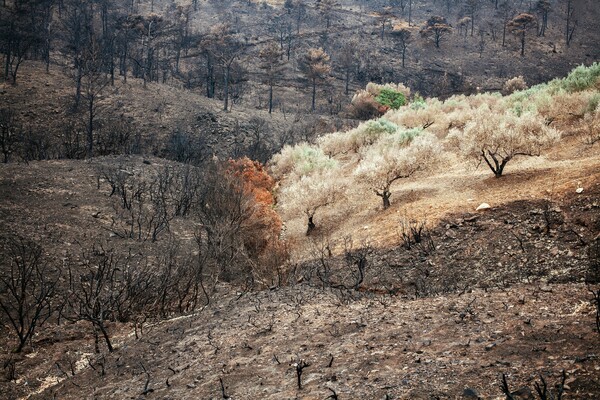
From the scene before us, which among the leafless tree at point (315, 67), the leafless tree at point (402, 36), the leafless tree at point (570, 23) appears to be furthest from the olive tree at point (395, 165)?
the leafless tree at point (570, 23)

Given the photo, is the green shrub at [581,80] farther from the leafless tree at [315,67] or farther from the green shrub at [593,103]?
the leafless tree at [315,67]

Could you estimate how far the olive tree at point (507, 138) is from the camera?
56.0 ft

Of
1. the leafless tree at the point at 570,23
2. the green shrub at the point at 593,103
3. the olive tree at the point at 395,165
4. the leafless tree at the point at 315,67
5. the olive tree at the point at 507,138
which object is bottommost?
the olive tree at the point at 395,165

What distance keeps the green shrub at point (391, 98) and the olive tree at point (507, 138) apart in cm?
3675

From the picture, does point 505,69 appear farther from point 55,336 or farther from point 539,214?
point 55,336

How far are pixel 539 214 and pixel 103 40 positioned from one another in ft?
229

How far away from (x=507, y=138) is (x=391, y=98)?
39.3 meters

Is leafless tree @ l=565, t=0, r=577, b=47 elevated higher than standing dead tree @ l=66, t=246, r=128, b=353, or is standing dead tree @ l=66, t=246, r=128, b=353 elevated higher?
leafless tree @ l=565, t=0, r=577, b=47

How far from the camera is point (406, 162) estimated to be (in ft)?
68.9

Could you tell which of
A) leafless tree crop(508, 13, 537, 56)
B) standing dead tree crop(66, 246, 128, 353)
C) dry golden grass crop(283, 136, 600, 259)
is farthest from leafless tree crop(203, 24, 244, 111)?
standing dead tree crop(66, 246, 128, 353)

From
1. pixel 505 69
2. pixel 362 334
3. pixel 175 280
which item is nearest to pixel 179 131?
pixel 175 280

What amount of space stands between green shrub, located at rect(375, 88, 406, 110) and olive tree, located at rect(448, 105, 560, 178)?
121 ft

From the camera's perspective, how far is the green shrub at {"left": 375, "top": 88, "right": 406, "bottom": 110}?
177 ft

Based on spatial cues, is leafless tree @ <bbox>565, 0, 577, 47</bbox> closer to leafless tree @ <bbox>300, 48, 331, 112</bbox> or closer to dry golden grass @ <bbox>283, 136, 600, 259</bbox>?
leafless tree @ <bbox>300, 48, 331, 112</bbox>
